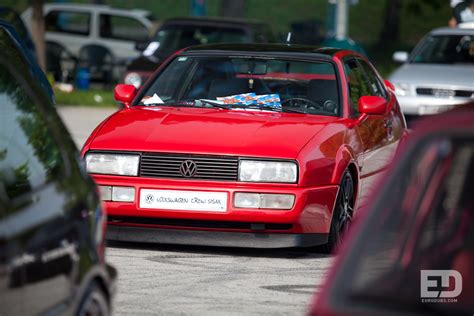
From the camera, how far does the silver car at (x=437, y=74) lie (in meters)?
17.5

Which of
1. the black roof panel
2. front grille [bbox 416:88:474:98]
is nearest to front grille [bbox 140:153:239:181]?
the black roof panel

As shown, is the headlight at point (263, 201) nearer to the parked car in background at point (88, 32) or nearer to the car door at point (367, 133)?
the car door at point (367, 133)

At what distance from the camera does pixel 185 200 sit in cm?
871

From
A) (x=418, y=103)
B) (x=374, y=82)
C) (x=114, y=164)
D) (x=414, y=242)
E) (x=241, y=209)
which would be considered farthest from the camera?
(x=418, y=103)

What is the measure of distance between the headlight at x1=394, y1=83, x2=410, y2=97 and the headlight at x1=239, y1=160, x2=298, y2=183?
31.0 feet

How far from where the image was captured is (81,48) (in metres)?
29.7

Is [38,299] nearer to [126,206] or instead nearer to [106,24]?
[126,206]

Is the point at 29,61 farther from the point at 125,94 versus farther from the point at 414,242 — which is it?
the point at 414,242

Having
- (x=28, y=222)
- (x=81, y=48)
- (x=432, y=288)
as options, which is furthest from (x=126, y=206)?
(x=81, y=48)

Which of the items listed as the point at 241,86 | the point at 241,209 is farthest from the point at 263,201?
the point at 241,86

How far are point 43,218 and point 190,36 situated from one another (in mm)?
15436

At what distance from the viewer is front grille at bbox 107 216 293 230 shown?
8.74 meters

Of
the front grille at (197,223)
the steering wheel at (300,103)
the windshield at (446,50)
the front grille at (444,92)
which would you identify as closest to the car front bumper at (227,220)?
the front grille at (197,223)

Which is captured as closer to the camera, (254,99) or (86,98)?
(254,99)
